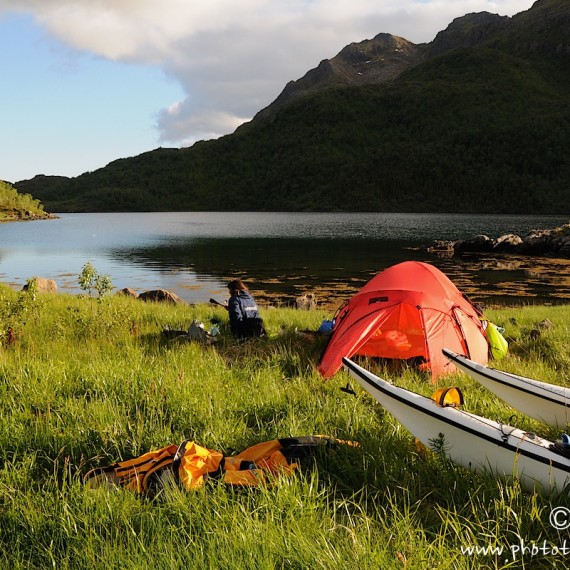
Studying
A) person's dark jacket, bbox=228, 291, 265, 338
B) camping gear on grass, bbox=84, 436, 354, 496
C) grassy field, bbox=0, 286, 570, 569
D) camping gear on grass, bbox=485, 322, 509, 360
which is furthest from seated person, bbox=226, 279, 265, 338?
camping gear on grass, bbox=84, 436, 354, 496

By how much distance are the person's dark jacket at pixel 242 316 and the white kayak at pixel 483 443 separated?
5.84 m

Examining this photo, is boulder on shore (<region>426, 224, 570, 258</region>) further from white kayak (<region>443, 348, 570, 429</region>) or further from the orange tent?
white kayak (<region>443, 348, 570, 429</region>)

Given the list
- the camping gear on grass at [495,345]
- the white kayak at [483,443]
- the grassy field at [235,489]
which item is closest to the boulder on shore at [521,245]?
the camping gear on grass at [495,345]

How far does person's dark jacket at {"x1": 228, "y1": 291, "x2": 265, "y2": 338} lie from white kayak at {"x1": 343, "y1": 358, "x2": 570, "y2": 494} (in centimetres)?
584

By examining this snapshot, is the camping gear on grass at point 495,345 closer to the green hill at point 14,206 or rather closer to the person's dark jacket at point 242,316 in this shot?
the person's dark jacket at point 242,316

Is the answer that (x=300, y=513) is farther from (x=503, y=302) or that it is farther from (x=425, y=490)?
(x=503, y=302)

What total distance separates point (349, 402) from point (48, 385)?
11.2ft

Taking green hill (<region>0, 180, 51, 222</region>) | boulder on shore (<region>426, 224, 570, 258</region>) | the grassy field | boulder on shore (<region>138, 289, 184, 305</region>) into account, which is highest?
green hill (<region>0, 180, 51, 222</region>)

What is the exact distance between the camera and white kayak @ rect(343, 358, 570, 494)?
10.3 ft

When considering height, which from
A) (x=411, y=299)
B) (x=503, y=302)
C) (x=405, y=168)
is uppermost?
(x=405, y=168)

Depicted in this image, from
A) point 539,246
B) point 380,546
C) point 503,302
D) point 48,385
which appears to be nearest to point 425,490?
point 380,546

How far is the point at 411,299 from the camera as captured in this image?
7926 mm

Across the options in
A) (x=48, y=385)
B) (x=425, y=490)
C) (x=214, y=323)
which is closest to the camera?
(x=425, y=490)

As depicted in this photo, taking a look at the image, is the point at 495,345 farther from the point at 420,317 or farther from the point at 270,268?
the point at 270,268
